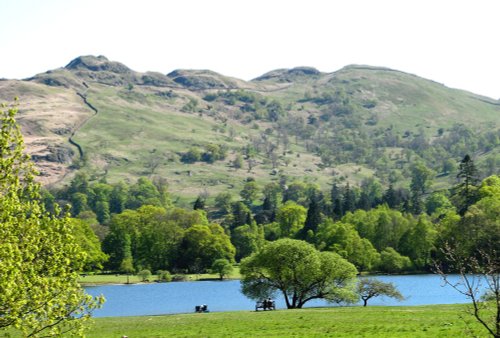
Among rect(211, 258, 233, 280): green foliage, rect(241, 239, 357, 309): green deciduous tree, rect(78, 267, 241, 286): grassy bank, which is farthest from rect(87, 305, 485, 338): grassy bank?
rect(211, 258, 233, 280): green foliage

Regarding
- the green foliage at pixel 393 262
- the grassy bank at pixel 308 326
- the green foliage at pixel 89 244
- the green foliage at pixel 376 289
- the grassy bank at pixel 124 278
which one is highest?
the grassy bank at pixel 308 326

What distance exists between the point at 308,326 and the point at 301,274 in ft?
103

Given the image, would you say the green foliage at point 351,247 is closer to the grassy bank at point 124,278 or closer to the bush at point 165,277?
the grassy bank at point 124,278

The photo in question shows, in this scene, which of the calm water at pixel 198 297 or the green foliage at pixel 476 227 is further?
the green foliage at pixel 476 227

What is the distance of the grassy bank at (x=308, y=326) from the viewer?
39.8 metres

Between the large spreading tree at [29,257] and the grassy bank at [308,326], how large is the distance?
18234 mm

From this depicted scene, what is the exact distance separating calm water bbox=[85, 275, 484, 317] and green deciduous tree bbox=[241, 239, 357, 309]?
5733 mm

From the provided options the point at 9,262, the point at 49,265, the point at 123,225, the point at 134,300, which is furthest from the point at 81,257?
the point at 123,225

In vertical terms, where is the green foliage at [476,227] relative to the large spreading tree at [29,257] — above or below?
below

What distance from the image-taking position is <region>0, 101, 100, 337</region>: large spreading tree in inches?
989

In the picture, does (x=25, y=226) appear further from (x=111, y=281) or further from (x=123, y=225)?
(x=123, y=225)

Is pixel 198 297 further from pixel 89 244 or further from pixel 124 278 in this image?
pixel 124 278

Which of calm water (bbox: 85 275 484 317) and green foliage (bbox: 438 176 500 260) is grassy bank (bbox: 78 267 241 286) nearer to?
calm water (bbox: 85 275 484 317)

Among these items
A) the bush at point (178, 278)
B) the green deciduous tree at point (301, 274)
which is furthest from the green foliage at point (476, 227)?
the bush at point (178, 278)
